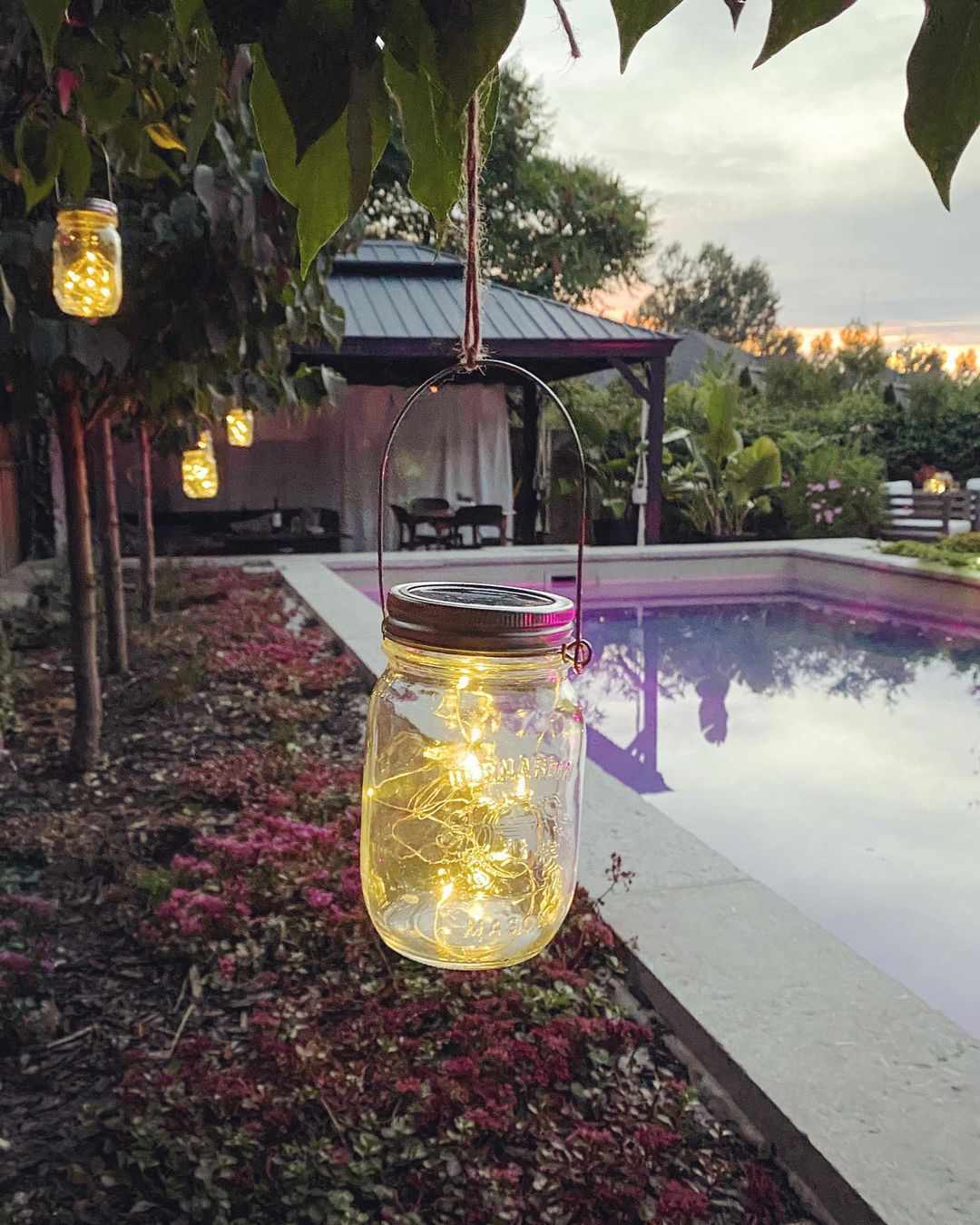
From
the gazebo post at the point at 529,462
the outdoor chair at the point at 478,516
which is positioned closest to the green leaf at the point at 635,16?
the outdoor chair at the point at 478,516

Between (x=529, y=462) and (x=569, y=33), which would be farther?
(x=529, y=462)

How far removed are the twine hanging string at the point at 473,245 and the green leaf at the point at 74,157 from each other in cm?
86

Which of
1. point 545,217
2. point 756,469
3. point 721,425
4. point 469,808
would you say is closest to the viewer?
point 469,808

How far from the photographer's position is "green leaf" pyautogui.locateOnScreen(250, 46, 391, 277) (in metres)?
0.52

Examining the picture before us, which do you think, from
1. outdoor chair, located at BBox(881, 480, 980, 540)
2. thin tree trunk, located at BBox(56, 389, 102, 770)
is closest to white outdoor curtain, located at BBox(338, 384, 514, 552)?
outdoor chair, located at BBox(881, 480, 980, 540)

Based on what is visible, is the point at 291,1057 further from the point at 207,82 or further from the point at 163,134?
the point at 207,82

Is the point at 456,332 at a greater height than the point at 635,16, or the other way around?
the point at 456,332

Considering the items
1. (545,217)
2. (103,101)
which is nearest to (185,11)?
(103,101)

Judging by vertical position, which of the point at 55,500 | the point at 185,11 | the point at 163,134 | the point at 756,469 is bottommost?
the point at 55,500

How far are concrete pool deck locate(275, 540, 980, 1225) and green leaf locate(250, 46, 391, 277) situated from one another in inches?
69.3

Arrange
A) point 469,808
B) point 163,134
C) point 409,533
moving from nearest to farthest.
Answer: point 469,808, point 163,134, point 409,533

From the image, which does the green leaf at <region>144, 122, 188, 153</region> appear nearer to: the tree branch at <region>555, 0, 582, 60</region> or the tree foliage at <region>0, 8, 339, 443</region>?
the tree foliage at <region>0, 8, 339, 443</region>

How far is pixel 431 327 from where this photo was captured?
12578 mm

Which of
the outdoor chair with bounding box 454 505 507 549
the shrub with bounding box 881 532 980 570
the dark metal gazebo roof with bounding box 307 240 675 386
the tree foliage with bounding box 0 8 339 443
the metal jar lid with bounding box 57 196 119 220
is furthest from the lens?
the outdoor chair with bounding box 454 505 507 549
